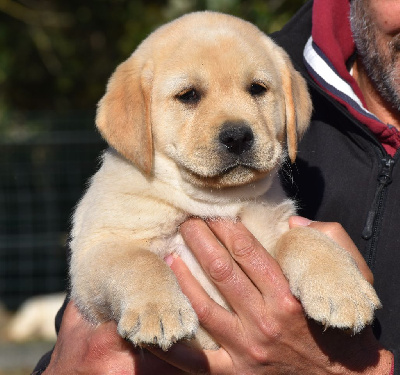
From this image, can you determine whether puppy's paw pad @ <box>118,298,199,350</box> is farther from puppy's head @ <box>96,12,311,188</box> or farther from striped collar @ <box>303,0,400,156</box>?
striped collar @ <box>303,0,400,156</box>

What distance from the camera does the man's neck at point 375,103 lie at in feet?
14.5

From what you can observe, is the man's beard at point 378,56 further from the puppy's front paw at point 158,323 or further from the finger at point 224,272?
the puppy's front paw at point 158,323

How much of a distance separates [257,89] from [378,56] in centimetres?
100

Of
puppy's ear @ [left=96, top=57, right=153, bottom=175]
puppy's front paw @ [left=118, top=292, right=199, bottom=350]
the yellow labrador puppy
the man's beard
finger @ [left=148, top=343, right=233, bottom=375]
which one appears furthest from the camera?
the man's beard

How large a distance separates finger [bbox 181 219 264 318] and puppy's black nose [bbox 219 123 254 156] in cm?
46

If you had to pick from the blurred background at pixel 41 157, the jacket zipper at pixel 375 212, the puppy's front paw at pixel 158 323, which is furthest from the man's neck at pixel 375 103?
the blurred background at pixel 41 157

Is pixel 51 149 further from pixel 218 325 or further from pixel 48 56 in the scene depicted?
pixel 218 325

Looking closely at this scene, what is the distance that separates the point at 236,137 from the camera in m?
3.45

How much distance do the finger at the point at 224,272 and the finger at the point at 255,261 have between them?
0.04 m

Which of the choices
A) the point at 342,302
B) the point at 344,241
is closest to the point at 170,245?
the point at 344,241

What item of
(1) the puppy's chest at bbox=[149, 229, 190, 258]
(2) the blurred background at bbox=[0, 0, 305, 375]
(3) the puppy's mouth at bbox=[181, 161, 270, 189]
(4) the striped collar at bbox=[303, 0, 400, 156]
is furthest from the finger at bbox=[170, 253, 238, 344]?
(2) the blurred background at bbox=[0, 0, 305, 375]

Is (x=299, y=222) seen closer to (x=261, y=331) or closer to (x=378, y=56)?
(x=261, y=331)

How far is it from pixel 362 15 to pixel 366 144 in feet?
3.11

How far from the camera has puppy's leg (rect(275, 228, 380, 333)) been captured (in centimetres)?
307
